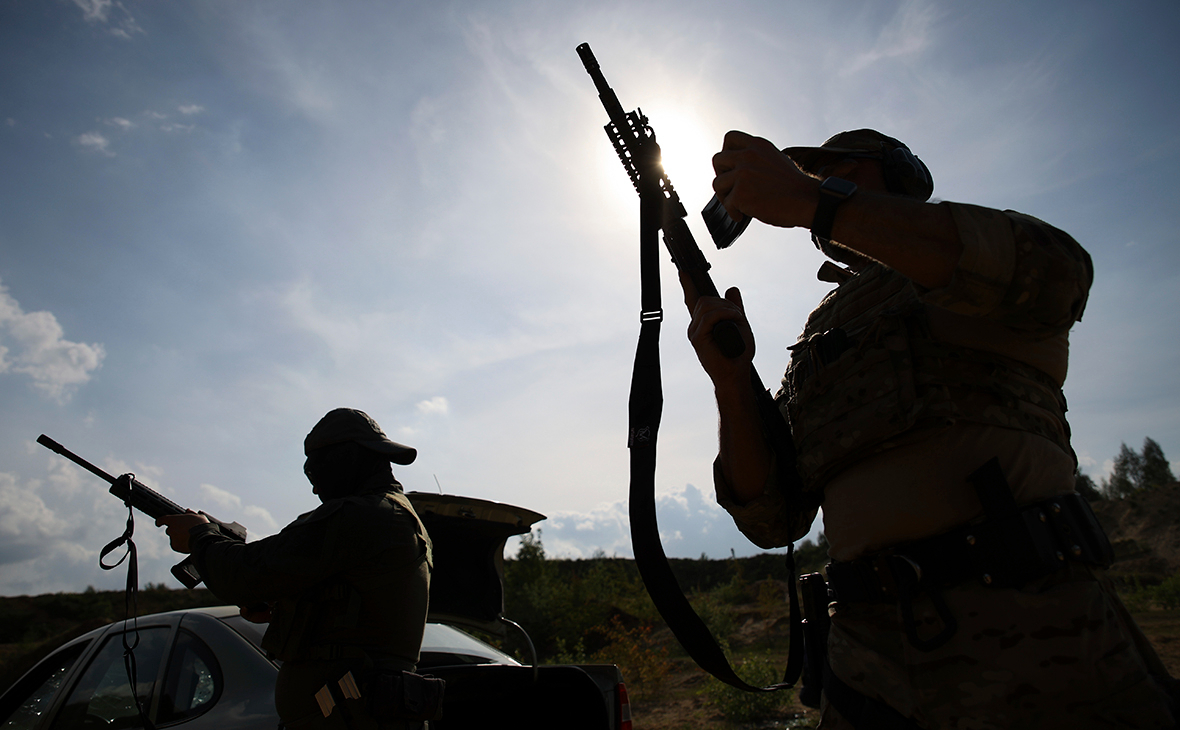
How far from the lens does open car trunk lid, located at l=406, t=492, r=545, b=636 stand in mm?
4016

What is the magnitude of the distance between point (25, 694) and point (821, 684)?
5662 mm

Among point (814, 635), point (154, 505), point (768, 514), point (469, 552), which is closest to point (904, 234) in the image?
point (768, 514)

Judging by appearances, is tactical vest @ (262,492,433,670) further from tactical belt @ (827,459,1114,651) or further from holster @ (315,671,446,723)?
tactical belt @ (827,459,1114,651)

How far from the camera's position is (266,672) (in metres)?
3.12

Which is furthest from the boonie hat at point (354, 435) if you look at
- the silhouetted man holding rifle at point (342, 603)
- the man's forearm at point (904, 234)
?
the man's forearm at point (904, 234)

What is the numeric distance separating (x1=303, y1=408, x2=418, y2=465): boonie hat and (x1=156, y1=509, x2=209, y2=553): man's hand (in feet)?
2.71

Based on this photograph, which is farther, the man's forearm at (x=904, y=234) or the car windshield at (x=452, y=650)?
the car windshield at (x=452, y=650)

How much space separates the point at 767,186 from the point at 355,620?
260 cm

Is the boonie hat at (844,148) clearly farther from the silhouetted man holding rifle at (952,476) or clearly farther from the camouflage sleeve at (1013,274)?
the camouflage sleeve at (1013,274)

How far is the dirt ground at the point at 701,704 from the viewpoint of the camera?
8.34 m

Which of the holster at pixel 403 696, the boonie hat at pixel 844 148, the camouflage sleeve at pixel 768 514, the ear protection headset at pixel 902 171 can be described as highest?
the boonie hat at pixel 844 148

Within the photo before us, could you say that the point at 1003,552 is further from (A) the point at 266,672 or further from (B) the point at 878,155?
(A) the point at 266,672

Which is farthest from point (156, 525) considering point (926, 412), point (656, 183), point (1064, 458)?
point (1064, 458)

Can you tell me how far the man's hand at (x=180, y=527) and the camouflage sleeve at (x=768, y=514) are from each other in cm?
309
